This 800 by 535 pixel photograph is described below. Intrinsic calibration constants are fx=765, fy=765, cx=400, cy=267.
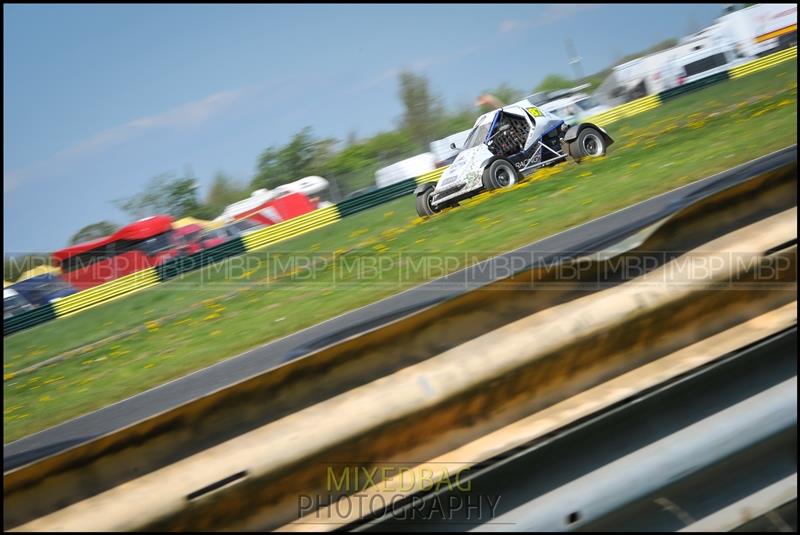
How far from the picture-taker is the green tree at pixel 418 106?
18.9ft

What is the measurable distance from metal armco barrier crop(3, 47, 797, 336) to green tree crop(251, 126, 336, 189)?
172 centimetres

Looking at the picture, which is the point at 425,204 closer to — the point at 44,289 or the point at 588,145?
the point at 588,145

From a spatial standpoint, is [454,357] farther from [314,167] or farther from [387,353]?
[314,167]

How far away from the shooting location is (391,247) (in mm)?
8422

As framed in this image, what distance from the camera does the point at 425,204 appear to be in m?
9.19

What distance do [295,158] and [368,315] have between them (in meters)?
1.41

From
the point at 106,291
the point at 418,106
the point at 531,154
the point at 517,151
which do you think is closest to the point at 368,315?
the point at 418,106

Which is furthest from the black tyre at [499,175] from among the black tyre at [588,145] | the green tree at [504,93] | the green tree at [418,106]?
the green tree at [418,106]

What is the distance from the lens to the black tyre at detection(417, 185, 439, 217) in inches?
353

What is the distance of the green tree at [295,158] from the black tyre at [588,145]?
339 centimetres

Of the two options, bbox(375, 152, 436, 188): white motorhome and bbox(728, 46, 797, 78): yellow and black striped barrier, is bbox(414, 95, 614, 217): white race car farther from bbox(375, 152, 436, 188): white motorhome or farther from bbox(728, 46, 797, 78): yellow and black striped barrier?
bbox(728, 46, 797, 78): yellow and black striped barrier

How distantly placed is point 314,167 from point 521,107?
8.92 feet

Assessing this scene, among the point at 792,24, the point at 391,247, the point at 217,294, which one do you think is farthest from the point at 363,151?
the point at 792,24

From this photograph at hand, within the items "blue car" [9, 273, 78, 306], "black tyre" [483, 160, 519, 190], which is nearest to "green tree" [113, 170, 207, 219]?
"black tyre" [483, 160, 519, 190]
